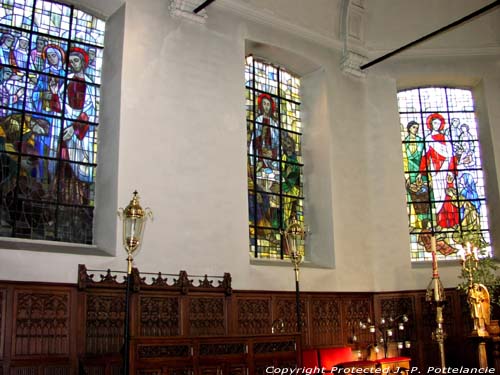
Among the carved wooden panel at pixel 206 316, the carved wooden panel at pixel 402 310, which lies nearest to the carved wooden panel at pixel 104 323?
the carved wooden panel at pixel 206 316

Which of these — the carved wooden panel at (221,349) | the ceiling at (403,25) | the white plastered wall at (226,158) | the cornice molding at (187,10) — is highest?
the ceiling at (403,25)

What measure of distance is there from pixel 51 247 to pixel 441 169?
9.50 m

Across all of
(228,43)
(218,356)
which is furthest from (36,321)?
(228,43)

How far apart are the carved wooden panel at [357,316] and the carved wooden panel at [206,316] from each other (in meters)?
3.15

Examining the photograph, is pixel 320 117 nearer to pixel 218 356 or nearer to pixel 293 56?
pixel 293 56

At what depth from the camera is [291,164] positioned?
45.1ft

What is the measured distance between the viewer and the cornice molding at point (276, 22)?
12500 millimetres

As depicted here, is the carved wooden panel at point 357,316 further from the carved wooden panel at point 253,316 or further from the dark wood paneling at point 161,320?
the carved wooden panel at point 253,316

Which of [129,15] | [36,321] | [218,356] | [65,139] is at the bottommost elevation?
[218,356]

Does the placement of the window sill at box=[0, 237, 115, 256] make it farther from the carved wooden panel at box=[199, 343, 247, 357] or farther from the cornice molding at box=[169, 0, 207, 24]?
the cornice molding at box=[169, 0, 207, 24]

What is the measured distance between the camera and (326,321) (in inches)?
488

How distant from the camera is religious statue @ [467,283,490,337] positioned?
39.0 feet

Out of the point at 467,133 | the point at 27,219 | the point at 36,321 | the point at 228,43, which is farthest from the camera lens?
the point at 467,133

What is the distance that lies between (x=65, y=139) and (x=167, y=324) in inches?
136
